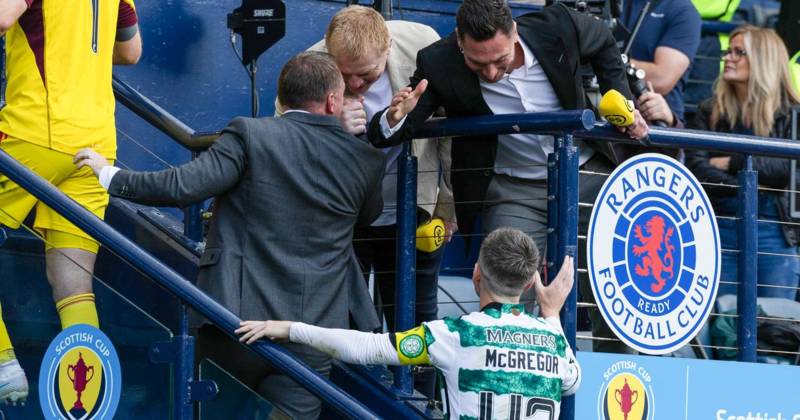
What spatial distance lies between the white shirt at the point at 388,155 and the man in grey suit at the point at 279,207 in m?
0.63

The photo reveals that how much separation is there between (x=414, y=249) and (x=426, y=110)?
498 millimetres

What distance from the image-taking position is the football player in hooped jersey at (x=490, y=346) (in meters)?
4.26

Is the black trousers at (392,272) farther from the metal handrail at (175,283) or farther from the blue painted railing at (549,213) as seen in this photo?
the metal handrail at (175,283)

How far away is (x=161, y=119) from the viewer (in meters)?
6.25

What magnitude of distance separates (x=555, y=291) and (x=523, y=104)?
2.75ft

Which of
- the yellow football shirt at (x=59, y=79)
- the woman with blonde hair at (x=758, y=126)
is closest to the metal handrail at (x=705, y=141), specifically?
the woman with blonde hair at (x=758, y=126)

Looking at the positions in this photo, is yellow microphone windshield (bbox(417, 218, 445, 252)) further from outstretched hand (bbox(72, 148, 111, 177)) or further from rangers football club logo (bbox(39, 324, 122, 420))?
rangers football club logo (bbox(39, 324, 122, 420))

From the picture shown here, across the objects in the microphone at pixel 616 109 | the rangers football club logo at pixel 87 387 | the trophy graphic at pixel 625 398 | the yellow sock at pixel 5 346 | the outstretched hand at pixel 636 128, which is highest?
the microphone at pixel 616 109

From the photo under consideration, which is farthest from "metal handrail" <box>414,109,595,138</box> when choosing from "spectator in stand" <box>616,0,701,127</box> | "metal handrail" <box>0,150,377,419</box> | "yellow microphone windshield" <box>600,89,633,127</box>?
"spectator in stand" <box>616,0,701,127</box>

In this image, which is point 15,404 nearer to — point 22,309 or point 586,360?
point 22,309

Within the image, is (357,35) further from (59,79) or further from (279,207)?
(59,79)

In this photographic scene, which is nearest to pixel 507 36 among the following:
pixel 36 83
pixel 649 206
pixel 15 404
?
pixel 649 206

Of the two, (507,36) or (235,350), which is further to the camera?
A: (507,36)

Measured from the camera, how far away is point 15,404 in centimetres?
456
